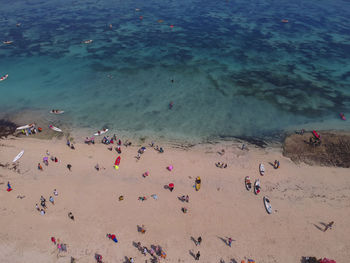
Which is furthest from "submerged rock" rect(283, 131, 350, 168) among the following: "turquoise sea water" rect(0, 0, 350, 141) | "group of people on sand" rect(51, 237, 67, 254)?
"group of people on sand" rect(51, 237, 67, 254)

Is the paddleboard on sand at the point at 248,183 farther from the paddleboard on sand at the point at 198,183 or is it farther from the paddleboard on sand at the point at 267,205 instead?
the paddleboard on sand at the point at 198,183

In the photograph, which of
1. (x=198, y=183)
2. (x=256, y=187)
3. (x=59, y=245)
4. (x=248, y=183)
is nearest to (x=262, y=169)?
(x=256, y=187)

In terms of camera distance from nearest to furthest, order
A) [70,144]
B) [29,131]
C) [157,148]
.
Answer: [157,148] → [70,144] → [29,131]

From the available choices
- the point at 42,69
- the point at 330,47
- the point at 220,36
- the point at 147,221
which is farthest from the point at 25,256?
the point at 330,47

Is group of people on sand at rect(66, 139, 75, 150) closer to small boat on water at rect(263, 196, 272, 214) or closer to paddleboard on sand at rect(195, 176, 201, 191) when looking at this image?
paddleboard on sand at rect(195, 176, 201, 191)

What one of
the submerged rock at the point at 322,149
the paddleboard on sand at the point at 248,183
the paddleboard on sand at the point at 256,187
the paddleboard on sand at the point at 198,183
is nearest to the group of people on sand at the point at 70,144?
the paddleboard on sand at the point at 198,183

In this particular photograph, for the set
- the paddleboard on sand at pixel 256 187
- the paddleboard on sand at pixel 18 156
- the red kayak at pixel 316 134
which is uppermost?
the red kayak at pixel 316 134

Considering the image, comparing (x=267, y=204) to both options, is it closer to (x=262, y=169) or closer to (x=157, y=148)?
(x=262, y=169)

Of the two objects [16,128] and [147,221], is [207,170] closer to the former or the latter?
[147,221]
